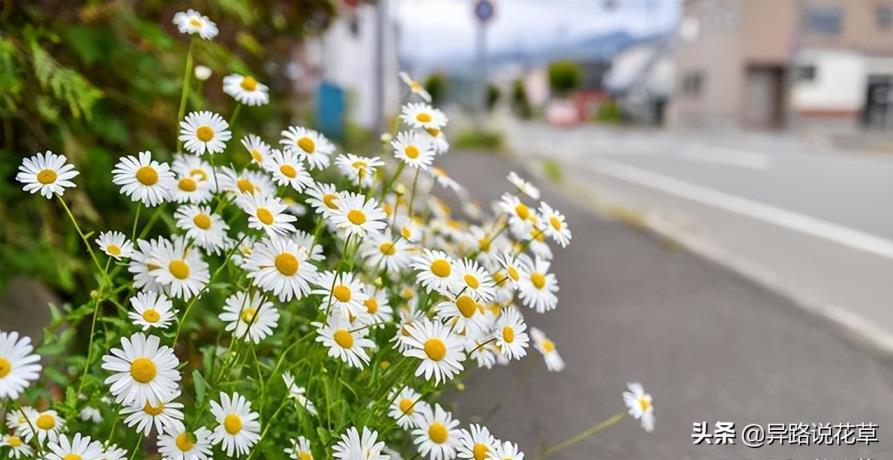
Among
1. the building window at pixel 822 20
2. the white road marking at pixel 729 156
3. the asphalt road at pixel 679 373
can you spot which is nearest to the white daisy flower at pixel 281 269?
the asphalt road at pixel 679 373

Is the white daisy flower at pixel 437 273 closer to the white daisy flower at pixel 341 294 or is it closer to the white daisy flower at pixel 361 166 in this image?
the white daisy flower at pixel 341 294

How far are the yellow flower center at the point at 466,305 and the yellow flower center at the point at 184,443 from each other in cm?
50

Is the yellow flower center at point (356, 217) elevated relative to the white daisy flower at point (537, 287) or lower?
elevated

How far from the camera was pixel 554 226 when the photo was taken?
171 centimetres

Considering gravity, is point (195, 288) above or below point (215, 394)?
above

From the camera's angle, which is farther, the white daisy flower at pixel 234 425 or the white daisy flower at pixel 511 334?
the white daisy flower at pixel 511 334

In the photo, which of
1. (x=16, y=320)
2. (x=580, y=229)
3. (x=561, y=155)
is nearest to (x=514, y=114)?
(x=561, y=155)

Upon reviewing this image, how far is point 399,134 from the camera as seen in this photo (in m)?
1.77

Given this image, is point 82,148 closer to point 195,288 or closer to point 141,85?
point 141,85

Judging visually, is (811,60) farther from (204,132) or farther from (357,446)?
(357,446)

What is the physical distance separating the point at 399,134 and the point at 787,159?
15933mm

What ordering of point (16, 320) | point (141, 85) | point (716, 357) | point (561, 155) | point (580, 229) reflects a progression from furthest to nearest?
point (561, 155) < point (580, 229) < point (716, 357) < point (141, 85) < point (16, 320)

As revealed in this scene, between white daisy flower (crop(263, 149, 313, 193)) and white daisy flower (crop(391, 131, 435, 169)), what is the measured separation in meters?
0.21

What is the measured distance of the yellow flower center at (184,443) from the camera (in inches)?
54.1
